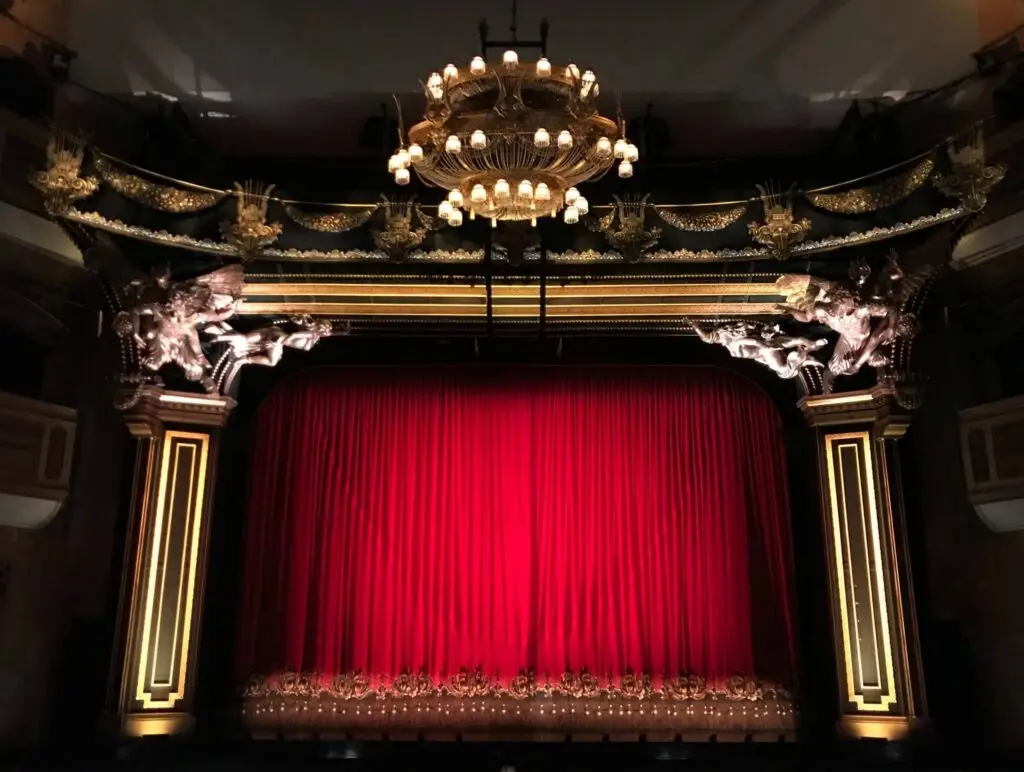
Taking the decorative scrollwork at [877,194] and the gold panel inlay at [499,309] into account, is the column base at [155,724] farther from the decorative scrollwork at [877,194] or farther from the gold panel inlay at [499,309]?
the decorative scrollwork at [877,194]

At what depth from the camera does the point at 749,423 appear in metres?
7.00

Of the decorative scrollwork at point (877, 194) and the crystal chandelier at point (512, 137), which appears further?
the decorative scrollwork at point (877, 194)

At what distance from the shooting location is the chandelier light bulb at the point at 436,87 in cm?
394

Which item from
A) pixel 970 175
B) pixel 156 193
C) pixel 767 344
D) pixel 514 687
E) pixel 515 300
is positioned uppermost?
pixel 156 193

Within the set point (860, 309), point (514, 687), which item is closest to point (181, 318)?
point (514, 687)

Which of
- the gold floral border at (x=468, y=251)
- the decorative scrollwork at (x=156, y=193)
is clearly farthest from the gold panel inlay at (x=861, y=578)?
the decorative scrollwork at (x=156, y=193)

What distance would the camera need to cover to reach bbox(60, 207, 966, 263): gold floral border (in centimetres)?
559

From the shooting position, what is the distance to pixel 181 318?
19.8 ft

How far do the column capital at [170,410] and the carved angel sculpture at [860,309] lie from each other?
13.5 feet

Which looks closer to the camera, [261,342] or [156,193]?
[156,193]

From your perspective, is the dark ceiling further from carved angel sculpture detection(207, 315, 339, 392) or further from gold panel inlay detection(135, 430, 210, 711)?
gold panel inlay detection(135, 430, 210, 711)

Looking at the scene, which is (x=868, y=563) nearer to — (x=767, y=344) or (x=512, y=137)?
(x=767, y=344)

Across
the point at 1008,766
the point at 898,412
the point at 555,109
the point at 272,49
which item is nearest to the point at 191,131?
the point at 272,49

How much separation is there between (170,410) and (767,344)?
437 cm
